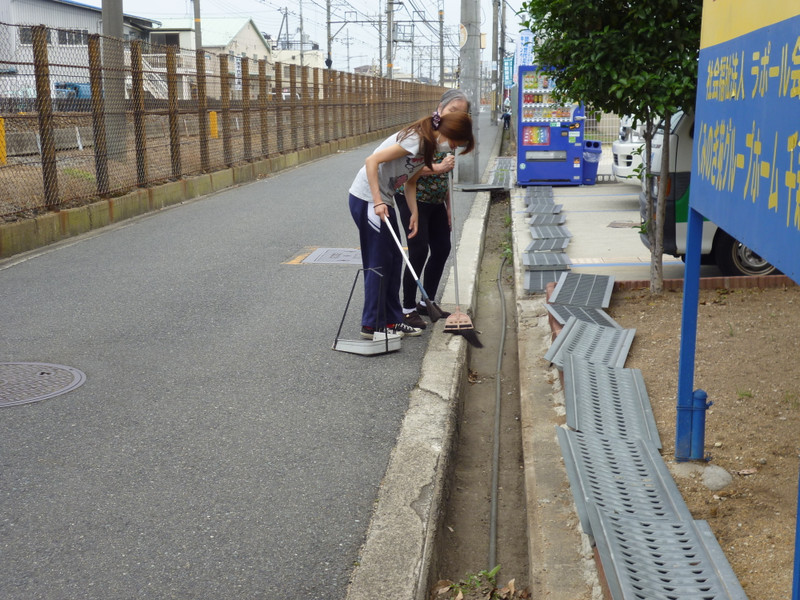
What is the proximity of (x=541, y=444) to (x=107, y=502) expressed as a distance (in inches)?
82.0

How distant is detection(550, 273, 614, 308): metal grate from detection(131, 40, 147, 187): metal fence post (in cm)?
768

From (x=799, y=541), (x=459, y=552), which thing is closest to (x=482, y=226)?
(x=459, y=552)

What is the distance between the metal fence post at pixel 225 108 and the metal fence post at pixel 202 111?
35.1 inches

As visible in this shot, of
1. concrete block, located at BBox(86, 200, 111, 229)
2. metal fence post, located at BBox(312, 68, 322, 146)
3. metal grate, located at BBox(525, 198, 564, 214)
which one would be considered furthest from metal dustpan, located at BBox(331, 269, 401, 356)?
metal fence post, located at BBox(312, 68, 322, 146)

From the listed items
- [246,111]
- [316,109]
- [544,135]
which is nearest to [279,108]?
[246,111]

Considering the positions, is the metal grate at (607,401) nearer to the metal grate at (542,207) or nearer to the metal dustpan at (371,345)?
the metal dustpan at (371,345)

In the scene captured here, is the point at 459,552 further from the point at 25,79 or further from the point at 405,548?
the point at 25,79

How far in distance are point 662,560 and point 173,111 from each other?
12.8 meters

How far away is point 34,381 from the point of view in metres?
5.50

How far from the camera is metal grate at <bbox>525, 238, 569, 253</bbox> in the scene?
9.67 meters

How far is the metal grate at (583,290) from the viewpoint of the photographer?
22.5ft

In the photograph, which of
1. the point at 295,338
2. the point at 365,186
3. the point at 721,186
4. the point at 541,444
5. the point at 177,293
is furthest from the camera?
the point at 177,293

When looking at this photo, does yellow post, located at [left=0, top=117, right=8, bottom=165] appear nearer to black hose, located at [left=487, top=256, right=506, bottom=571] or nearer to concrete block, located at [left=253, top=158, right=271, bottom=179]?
black hose, located at [left=487, top=256, right=506, bottom=571]

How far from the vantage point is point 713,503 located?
12.2 ft
